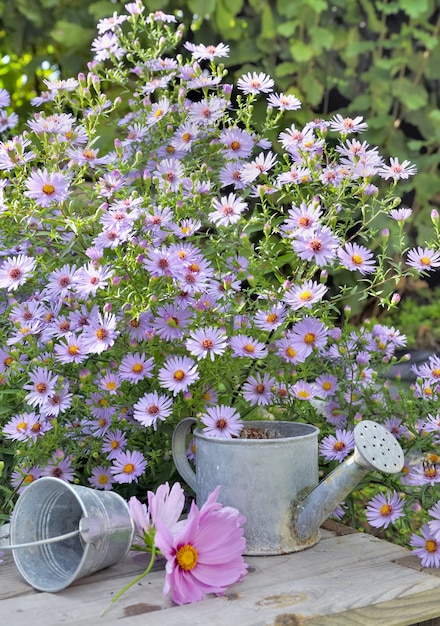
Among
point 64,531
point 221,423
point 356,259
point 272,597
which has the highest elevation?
point 356,259

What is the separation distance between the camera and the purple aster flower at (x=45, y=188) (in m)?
1.32

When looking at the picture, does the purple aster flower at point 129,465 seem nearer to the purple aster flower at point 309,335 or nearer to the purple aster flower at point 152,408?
the purple aster flower at point 152,408

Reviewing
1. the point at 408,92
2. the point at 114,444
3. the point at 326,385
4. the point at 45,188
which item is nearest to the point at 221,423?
the point at 114,444

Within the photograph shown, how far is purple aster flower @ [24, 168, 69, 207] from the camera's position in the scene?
132 cm

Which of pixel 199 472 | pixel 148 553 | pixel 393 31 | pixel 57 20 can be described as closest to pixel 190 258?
pixel 199 472

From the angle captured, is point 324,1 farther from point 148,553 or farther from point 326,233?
point 148,553

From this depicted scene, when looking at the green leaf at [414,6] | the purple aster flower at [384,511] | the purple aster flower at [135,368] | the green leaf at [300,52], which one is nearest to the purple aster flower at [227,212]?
the purple aster flower at [135,368]

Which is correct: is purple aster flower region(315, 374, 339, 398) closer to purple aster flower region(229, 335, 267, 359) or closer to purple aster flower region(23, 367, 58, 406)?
purple aster flower region(229, 335, 267, 359)

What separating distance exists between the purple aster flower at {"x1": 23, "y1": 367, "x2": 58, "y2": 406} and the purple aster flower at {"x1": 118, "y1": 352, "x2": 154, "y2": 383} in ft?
0.33

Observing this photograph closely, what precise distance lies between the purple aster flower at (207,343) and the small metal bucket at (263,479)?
0.37 ft

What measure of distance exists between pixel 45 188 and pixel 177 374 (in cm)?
35

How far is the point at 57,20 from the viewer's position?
3.24 m

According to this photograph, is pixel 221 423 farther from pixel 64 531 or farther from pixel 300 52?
pixel 300 52

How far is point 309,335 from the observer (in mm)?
1279
